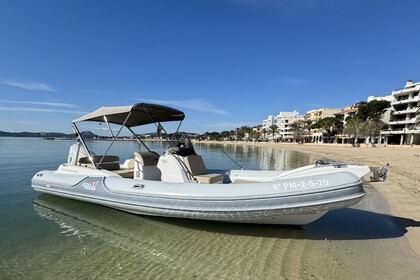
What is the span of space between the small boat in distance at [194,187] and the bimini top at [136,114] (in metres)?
0.03

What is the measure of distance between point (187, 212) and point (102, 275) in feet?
5.54

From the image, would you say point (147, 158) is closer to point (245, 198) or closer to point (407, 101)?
point (245, 198)

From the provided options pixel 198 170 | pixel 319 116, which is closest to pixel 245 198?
pixel 198 170

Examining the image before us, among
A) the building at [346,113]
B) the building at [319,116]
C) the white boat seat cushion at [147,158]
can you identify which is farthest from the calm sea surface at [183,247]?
the building at [319,116]

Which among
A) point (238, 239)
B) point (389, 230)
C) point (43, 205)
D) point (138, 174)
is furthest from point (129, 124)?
point (389, 230)

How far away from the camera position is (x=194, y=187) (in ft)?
16.0

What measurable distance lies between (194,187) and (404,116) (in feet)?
204

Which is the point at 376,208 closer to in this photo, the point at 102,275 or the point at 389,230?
the point at 389,230

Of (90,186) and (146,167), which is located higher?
(146,167)

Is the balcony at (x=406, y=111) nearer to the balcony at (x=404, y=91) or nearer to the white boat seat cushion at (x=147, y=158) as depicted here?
the balcony at (x=404, y=91)

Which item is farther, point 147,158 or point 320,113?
point 320,113

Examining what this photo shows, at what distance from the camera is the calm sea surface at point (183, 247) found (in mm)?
3719

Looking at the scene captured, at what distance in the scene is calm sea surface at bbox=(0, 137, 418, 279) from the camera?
372 cm

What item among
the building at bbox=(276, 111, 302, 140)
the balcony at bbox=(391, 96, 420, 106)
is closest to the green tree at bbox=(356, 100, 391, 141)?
the balcony at bbox=(391, 96, 420, 106)
